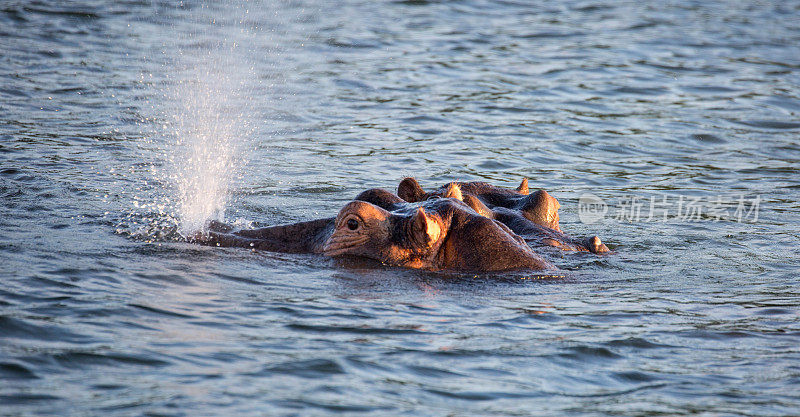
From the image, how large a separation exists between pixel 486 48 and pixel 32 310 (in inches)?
575

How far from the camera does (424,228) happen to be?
22.3 feet

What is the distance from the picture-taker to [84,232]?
7.88 meters

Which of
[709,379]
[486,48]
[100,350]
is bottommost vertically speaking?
[709,379]

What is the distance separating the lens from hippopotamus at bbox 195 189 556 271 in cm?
694

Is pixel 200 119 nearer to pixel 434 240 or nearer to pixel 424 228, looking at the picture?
pixel 434 240

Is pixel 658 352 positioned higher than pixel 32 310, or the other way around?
pixel 32 310

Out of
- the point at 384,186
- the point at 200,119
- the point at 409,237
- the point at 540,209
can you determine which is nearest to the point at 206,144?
the point at 200,119

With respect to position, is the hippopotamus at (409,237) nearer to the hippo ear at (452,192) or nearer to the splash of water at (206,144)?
the hippo ear at (452,192)

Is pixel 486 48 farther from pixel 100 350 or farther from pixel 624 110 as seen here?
pixel 100 350

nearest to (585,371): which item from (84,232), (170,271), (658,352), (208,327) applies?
(658,352)

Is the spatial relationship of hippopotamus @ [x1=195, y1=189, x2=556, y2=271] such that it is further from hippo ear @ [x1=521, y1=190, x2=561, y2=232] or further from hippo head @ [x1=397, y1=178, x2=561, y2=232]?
hippo ear @ [x1=521, y1=190, x2=561, y2=232]

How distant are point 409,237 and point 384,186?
383 cm

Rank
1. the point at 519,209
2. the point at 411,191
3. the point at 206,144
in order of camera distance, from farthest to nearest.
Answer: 1. the point at 206,144
2. the point at 519,209
3. the point at 411,191

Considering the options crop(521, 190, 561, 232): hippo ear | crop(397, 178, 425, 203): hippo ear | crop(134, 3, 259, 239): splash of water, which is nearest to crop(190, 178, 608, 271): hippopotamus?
crop(397, 178, 425, 203): hippo ear
